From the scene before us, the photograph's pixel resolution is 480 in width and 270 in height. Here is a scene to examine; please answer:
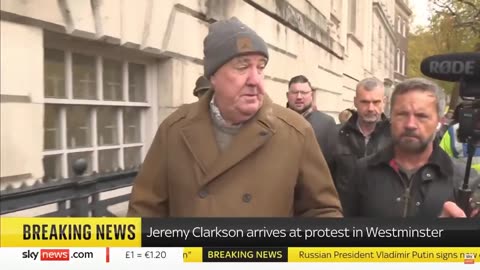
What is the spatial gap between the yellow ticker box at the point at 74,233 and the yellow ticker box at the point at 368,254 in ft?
1.30

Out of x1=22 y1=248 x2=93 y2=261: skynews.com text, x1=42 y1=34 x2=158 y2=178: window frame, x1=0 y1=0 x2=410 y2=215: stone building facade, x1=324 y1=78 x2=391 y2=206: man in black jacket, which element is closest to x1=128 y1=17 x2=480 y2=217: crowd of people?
x1=22 y1=248 x2=93 y2=261: skynews.com text

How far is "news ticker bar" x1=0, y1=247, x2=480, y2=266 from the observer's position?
4.86 ft

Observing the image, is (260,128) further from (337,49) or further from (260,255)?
(337,49)

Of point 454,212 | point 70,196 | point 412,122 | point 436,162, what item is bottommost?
point 70,196

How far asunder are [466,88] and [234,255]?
67 centimetres

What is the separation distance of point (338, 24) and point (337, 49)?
441mm

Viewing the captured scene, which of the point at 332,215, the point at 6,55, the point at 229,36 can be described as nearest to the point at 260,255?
the point at 332,215

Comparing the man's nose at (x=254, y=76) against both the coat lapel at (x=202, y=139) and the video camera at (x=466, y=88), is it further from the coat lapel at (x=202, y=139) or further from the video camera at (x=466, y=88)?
the video camera at (x=466, y=88)

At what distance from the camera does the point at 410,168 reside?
1.74 metres

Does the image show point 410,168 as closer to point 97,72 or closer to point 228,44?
point 228,44

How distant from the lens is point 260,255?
4.91 feet

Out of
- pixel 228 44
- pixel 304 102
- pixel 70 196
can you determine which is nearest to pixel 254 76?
pixel 228 44

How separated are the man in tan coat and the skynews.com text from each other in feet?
0.72

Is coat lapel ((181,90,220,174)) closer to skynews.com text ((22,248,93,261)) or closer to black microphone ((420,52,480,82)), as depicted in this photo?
skynews.com text ((22,248,93,261))
